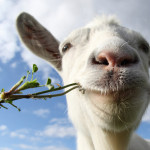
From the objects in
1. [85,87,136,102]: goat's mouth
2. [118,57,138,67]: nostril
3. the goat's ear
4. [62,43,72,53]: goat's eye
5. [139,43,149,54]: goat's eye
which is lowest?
[85,87,136,102]: goat's mouth

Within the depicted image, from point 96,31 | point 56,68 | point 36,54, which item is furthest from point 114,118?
point 36,54

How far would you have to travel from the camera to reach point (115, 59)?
6.34 feet

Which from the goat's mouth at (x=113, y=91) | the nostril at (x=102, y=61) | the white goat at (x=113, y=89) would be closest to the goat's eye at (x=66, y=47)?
the white goat at (x=113, y=89)

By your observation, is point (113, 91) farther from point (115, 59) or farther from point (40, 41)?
point (40, 41)

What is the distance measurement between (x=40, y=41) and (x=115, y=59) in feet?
8.68

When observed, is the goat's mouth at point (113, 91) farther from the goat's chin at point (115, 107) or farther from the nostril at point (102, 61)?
the nostril at point (102, 61)

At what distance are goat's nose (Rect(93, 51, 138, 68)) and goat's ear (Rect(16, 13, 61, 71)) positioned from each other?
2.22 metres

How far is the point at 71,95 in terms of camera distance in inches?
121

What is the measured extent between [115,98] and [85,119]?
1133 millimetres

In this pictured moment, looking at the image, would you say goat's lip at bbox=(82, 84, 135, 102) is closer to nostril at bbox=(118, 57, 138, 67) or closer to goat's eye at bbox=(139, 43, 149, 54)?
nostril at bbox=(118, 57, 138, 67)

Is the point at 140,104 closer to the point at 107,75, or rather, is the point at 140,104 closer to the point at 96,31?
the point at 107,75

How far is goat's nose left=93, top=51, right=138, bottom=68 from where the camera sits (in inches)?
76.1

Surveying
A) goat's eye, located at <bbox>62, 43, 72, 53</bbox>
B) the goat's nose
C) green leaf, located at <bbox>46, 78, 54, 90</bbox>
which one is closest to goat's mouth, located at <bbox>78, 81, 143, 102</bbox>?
the goat's nose

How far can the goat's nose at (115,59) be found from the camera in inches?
76.1
